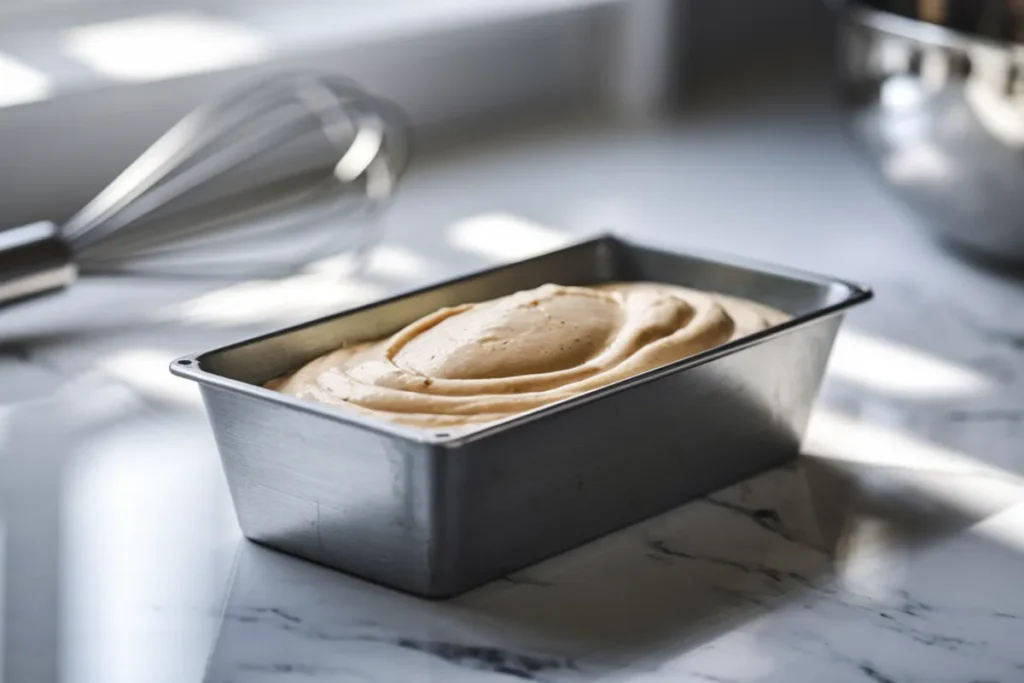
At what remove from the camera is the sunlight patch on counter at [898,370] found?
95cm

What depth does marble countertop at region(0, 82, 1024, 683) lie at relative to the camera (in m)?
0.64

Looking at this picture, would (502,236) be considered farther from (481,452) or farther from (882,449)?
(481,452)

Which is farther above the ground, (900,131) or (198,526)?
(900,131)

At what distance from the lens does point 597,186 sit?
1349mm

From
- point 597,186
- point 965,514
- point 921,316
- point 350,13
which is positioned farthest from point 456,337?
point 350,13

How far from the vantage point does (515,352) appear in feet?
2.39

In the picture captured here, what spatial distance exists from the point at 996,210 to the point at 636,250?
316 mm

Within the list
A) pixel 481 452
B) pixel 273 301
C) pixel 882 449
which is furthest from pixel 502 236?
pixel 481 452

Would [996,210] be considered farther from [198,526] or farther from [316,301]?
[198,526]

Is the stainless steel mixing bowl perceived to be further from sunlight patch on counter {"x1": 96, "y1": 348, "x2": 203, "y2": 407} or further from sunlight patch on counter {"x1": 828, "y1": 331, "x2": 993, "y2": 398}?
sunlight patch on counter {"x1": 96, "y1": 348, "x2": 203, "y2": 407}

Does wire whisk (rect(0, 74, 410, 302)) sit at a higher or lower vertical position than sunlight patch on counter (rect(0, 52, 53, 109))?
lower

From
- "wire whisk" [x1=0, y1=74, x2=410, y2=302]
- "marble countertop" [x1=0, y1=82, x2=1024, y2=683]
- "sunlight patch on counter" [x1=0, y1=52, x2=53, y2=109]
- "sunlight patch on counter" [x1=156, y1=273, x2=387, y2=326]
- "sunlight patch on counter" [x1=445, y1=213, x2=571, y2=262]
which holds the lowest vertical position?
"marble countertop" [x1=0, y1=82, x2=1024, y2=683]

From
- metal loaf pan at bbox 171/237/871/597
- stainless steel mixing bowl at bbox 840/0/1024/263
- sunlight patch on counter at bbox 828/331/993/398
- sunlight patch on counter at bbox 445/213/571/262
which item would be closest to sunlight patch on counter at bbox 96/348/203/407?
metal loaf pan at bbox 171/237/871/597

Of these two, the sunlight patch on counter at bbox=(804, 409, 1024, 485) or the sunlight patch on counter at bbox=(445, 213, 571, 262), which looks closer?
the sunlight patch on counter at bbox=(804, 409, 1024, 485)
